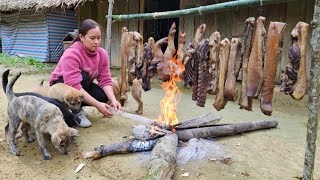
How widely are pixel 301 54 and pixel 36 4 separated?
12116 millimetres

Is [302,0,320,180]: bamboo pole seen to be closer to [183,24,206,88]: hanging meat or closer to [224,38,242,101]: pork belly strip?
[224,38,242,101]: pork belly strip

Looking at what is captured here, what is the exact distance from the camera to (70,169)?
327cm

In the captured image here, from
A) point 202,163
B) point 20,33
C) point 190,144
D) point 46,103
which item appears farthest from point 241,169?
point 20,33

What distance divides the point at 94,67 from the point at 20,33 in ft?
42.5

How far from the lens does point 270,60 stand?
8.69 ft

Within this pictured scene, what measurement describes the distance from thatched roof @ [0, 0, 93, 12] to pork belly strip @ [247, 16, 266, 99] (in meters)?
8.82

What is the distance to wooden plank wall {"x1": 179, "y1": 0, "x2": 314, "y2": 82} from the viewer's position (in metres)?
7.56

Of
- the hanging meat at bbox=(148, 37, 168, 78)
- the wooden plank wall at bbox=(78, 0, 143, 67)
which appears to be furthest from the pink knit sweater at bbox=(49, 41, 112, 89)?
the wooden plank wall at bbox=(78, 0, 143, 67)

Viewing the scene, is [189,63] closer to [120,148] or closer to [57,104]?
[120,148]

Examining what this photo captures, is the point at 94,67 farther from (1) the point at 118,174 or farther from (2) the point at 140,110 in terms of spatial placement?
(1) the point at 118,174

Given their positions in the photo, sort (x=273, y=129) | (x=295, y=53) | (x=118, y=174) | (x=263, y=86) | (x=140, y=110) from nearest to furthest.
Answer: (x=295, y=53) → (x=263, y=86) → (x=118, y=174) → (x=273, y=129) → (x=140, y=110)

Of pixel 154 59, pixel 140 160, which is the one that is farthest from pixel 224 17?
pixel 140 160

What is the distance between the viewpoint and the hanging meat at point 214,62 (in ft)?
9.65

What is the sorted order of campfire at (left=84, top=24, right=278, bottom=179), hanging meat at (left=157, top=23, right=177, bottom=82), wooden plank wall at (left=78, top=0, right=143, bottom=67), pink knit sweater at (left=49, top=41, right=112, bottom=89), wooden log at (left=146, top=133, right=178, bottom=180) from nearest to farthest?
1. wooden log at (left=146, top=133, right=178, bottom=180)
2. campfire at (left=84, top=24, right=278, bottom=179)
3. hanging meat at (left=157, top=23, right=177, bottom=82)
4. pink knit sweater at (left=49, top=41, right=112, bottom=89)
5. wooden plank wall at (left=78, top=0, right=143, bottom=67)
